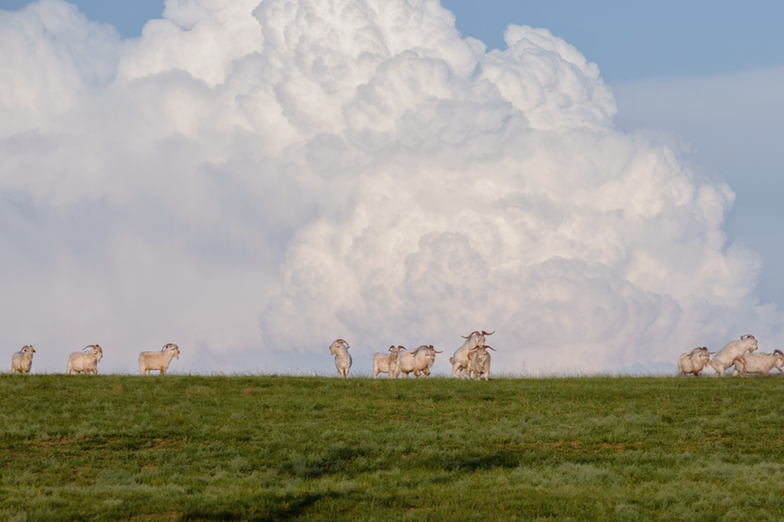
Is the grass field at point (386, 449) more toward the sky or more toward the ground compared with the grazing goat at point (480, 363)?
more toward the ground

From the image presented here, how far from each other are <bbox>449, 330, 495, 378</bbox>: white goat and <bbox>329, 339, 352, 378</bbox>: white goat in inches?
199

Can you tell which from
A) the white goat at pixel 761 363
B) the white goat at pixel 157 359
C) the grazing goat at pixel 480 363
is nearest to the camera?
the grazing goat at pixel 480 363

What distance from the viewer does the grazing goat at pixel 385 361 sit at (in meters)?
36.7

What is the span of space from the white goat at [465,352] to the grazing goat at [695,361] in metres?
9.07

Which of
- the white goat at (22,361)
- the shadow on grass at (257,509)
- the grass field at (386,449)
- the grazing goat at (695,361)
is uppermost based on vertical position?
the grazing goat at (695,361)

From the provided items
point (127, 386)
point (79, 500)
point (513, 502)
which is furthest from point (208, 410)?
point (513, 502)

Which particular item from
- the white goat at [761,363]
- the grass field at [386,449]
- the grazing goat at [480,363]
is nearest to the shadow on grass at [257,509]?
the grass field at [386,449]

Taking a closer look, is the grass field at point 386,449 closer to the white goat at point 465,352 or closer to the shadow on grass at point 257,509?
the shadow on grass at point 257,509

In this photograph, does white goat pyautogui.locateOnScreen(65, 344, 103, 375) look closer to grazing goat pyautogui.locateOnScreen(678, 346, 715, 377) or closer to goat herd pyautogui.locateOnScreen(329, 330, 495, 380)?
goat herd pyautogui.locateOnScreen(329, 330, 495, 380)

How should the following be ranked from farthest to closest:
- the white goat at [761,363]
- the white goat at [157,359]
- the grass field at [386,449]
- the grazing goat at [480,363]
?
the white goat at [157,359] → the white goat at [761,363] → the grazing goat at [480,363] → the grass field at [386,449]

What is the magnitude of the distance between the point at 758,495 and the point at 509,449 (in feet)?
22.6

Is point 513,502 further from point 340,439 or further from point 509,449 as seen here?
point 340,439

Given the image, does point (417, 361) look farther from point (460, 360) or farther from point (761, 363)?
point (761, 363)

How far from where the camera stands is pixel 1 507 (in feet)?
48.7
